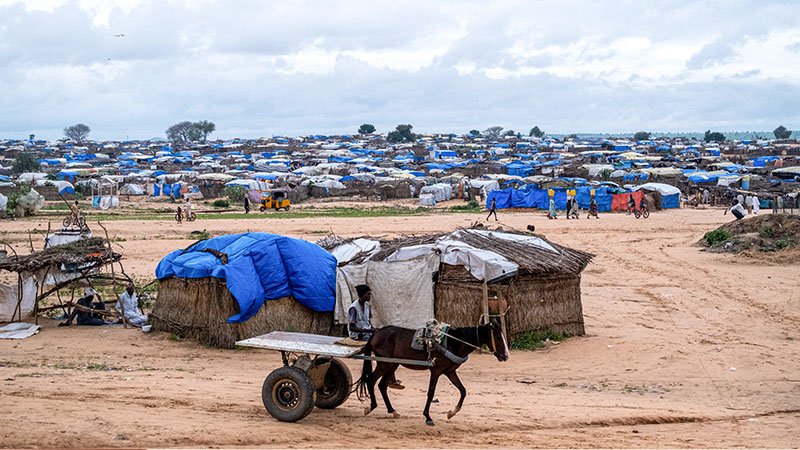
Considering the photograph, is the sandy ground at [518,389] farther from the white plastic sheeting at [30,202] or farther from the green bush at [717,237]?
the white plastic sheeting at [30,202]

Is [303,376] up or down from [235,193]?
up

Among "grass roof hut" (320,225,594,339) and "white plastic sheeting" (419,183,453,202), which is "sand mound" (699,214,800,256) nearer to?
"grass roof hut" (320,225,594,339)

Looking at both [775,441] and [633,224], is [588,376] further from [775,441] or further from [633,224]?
[633,224]

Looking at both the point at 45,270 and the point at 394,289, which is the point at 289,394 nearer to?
the point at 394,289

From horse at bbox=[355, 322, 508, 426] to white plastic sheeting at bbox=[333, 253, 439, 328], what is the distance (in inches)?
159

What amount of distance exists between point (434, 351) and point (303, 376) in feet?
4.34

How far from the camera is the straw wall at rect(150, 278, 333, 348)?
11.8 metres

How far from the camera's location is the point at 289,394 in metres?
7.69

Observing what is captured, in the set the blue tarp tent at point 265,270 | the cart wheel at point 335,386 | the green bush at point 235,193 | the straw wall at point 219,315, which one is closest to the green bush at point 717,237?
the blue tarp tent at point 265,270

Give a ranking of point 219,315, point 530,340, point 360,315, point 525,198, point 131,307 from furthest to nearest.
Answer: point 525,198 < point 131,307 < point 530,340 < point 219,315 < point 360,315

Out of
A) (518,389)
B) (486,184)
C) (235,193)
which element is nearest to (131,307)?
(518,389)

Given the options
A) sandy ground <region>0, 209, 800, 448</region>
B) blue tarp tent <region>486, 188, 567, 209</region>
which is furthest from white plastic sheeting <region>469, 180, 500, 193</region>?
sandy ground <region>0, 209, 800, 448</region>

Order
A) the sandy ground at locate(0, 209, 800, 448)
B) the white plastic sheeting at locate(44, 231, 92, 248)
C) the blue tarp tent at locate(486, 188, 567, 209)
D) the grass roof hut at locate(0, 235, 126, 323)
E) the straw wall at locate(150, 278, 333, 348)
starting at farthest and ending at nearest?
1. the blue tarp tent at locate(486, 188, 567, 209)
2. the white plastic sheeting at locate(44, 231, 92, 248)
3. the grass roof hut at locate(0, 235, 126, 323)
4. the straw wall at locate(150, 278, 333, 348)
5. the sandy ground at locate(0, 209, 800, 448)

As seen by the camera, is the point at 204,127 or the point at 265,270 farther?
the point at 204,127
